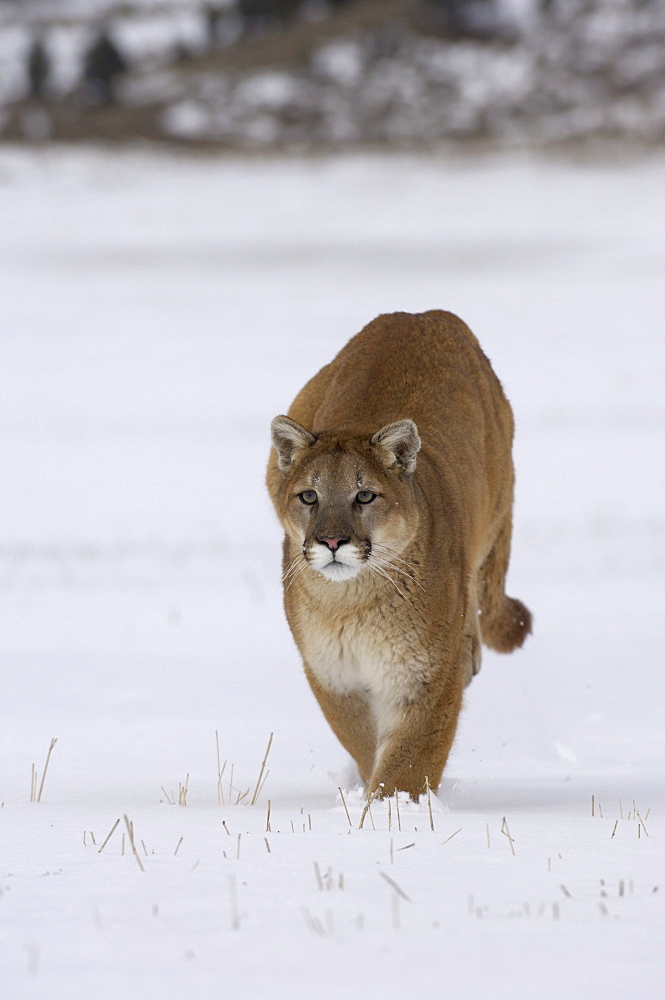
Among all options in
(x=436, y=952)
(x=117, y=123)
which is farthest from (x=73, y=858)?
(x=117, y=123)

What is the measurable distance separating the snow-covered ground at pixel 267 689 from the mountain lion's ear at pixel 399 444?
4.06 ft

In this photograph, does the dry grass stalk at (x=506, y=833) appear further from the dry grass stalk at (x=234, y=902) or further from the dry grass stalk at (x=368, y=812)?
the dry grass stalk at (x=234, y=902)

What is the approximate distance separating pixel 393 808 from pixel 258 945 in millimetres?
1855

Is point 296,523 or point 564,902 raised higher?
point 296,523

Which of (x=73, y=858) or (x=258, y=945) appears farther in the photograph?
(x=73, y=858)

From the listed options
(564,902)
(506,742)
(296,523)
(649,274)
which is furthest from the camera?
(649,274)

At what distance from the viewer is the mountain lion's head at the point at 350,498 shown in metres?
4.79

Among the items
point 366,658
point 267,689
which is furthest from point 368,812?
point 267,689

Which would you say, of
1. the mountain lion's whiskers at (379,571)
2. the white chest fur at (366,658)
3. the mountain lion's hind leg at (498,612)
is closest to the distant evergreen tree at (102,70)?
the mountain lion's hind leg at (498,612)

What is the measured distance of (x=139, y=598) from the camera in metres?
9.40

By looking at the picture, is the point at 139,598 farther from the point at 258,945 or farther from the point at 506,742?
the point at 258,945

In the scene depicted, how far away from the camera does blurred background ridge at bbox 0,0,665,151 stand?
41125mm

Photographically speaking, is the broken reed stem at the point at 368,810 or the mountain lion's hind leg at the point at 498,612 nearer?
the broken reed stem at the point at 368,810

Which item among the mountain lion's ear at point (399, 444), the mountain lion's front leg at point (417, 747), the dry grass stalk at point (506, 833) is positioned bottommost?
the dry grass stalk at point (506, 833)
